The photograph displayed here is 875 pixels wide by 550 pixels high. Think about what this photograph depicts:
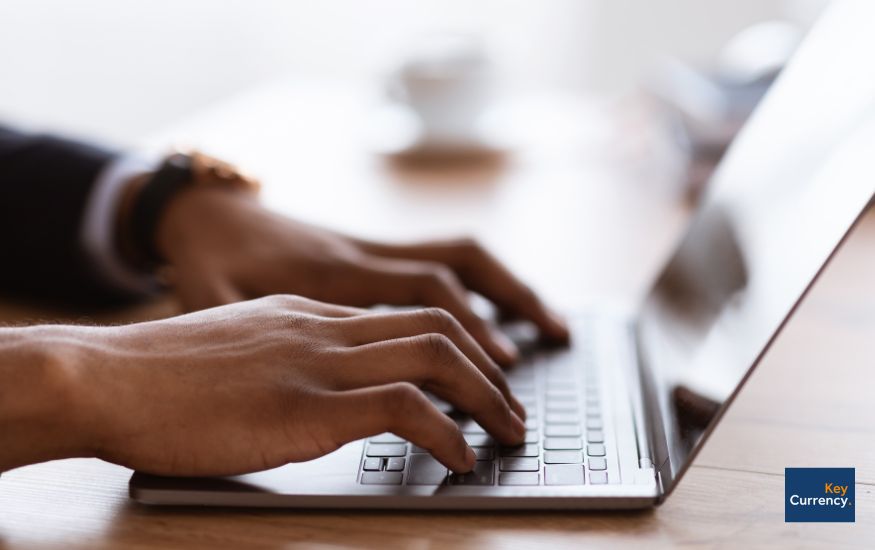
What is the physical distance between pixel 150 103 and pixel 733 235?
8.53ft

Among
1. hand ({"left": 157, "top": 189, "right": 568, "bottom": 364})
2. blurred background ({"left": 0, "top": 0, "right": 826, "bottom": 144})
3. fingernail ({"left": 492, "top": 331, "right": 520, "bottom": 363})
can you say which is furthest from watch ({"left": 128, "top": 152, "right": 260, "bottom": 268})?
blurred background ({"left": 0, "top": 0, "right": 826, "bottom": 144})

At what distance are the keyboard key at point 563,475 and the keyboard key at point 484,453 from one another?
36mm

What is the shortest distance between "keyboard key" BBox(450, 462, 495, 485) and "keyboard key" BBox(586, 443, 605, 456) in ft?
0.22

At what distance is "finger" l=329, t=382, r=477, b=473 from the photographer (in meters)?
0.54

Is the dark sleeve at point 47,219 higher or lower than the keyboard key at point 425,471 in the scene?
higher

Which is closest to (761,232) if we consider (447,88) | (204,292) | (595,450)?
(595,450)

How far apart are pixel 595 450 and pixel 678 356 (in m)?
0.14

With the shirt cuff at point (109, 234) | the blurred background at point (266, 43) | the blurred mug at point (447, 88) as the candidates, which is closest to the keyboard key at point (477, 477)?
the shirt cuff at point (109, 234)

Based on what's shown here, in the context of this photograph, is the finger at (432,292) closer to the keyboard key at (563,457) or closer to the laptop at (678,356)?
the laptop at (678,356)

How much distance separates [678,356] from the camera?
69 centimetres

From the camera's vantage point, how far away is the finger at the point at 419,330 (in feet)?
2.00

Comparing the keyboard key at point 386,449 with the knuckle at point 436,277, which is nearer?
the keyboard key at point 386,449

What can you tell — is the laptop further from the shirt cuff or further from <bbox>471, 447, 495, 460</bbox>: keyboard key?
the shirt cuff

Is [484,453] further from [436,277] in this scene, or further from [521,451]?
[436,277]
